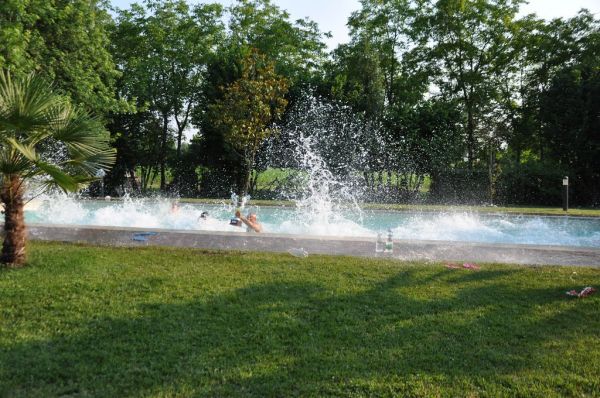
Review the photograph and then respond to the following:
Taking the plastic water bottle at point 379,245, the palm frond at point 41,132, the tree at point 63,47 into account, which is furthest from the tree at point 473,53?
the palm frond at point 41,132

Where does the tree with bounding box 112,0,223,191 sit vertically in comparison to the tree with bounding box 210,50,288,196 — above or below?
above

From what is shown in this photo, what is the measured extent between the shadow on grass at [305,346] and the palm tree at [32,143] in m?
2.21

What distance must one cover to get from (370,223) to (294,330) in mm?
10598

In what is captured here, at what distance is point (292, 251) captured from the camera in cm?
680

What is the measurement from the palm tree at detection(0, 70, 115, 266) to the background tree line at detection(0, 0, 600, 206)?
12552 mm

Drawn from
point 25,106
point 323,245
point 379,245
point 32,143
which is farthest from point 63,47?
point 379,245

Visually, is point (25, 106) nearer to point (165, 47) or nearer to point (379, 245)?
point (379, 245)

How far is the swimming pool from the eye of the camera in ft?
37.7

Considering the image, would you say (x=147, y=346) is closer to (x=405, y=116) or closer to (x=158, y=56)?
(x=405, y=116)

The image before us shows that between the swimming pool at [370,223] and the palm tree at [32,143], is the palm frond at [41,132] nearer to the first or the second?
the palm tree at [32,143]

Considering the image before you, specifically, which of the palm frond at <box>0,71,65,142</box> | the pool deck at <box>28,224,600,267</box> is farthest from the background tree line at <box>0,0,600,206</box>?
the palm frond at <box>0,71,65,142</box>

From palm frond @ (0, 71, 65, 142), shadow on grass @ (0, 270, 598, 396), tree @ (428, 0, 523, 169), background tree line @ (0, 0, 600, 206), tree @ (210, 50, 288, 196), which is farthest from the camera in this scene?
tree @ (428, 0, 523, 169)

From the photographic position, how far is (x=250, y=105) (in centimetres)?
1836

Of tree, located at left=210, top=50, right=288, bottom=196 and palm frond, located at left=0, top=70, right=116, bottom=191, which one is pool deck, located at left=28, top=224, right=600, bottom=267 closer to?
palm frond, located at left=0, top=70, right=116, bottom=191
